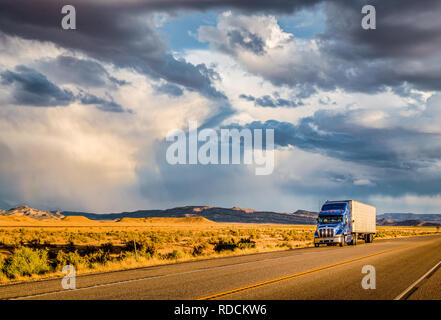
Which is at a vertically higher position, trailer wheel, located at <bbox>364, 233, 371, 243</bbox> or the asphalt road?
the asphalt road

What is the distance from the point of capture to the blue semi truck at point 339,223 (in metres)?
33.9

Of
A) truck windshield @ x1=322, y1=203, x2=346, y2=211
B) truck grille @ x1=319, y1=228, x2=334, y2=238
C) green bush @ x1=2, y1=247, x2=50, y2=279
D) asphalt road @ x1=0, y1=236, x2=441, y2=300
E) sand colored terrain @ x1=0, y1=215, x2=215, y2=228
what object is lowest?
sand colored terrain @ x1=0, y1=215, x2=215, y2=228

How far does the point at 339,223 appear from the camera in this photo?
3441 cm

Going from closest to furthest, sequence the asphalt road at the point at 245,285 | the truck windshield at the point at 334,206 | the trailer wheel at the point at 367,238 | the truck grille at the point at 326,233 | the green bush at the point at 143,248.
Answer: the asphalt road at the point at 245,285, the green bush at the point at 143,248, the truck grille at the point at 326,233, the truck windshield at the point at 334,206, the trailer wheel at the point at 367,238

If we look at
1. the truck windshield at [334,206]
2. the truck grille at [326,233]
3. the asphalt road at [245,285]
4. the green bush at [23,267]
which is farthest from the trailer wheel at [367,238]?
the green bush at [23,267]

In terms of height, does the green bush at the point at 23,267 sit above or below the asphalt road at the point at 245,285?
below

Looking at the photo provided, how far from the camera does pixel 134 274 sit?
49.0ft

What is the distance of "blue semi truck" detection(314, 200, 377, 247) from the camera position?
3394 cm

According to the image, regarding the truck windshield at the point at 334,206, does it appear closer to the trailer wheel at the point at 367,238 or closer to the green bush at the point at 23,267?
the trailer wheel at the point at 367,238

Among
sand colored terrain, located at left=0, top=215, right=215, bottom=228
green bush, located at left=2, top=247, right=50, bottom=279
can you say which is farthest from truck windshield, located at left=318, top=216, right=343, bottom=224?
sand colored terrain, located at left=0, top=215, right=215, bottom=228

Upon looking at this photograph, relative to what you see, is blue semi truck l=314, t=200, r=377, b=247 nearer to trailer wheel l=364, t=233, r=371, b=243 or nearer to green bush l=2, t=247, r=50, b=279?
trailer wheel l=364, t=233, r=371, b=243
